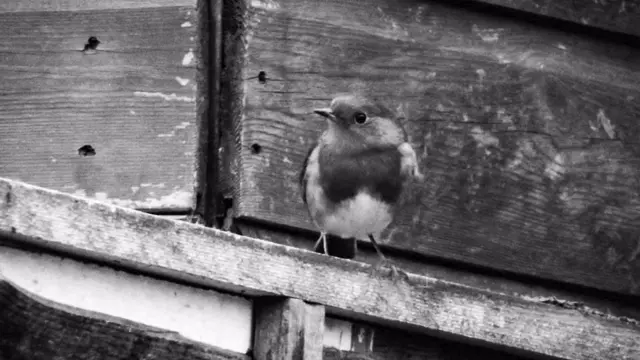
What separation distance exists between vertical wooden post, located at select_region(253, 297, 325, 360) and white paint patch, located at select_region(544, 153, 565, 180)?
1.53 meters

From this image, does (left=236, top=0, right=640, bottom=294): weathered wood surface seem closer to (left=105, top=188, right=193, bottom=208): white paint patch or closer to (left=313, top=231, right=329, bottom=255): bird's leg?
(left=313, top=231, right=329, bottom=255): bird's leg

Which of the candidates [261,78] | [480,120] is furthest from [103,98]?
[480,120]

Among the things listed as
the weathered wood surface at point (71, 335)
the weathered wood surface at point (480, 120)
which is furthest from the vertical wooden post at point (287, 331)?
the weathered wood surface at point (480, 120)

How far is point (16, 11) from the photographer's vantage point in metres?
3.67

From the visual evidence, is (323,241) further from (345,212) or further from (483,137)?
(483,137)

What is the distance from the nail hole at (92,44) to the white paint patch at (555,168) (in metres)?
1.34

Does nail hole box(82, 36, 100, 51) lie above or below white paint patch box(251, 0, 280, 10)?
below

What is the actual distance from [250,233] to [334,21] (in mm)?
667

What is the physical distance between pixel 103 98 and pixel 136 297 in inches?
47.6

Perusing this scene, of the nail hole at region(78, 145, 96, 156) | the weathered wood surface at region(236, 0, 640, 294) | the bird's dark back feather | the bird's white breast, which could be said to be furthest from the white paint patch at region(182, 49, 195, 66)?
the bird's dark back feather

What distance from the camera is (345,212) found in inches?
161

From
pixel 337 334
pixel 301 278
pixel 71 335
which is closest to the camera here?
pixel 71 335

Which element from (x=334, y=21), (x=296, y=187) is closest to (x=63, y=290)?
(x=296, y=187)

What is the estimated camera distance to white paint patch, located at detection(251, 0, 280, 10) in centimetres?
368
